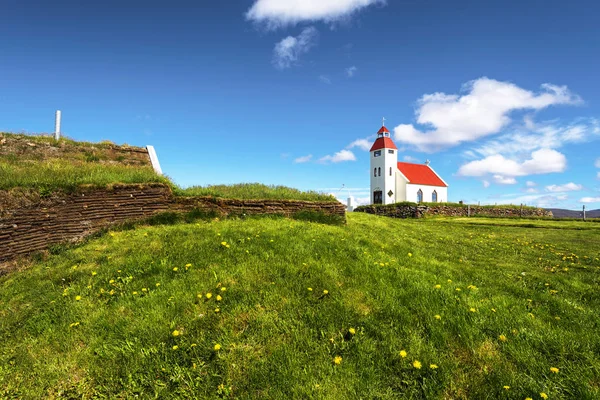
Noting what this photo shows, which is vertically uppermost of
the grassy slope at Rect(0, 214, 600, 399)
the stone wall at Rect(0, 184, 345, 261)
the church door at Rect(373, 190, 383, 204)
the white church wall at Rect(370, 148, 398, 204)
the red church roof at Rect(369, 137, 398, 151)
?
the red church roof at Rect(369, 137, 398, 151)

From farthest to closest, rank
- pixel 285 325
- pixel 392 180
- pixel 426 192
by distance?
1. pixel 426 192
2. pixel 392 180
3. pixel 285 325

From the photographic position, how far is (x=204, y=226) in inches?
348

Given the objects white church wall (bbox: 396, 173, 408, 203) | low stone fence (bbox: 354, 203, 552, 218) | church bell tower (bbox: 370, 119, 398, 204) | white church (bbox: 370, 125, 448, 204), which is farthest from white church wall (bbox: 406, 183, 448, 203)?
low stone fence (bbox: 354, 203, 552, 218)

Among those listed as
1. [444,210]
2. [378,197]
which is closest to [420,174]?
[378,197]

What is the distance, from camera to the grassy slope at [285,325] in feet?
12.4

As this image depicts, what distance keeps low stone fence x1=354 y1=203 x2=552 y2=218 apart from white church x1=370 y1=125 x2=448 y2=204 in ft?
39.8

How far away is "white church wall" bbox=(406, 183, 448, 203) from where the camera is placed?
5153 centimetres

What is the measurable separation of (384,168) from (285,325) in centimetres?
4906

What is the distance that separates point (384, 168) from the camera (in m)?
51.1

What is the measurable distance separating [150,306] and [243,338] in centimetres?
182

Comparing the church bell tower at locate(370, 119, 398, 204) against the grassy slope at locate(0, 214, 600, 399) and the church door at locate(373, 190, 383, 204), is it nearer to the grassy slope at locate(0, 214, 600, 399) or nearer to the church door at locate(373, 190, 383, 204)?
the church door at locate(373, 190, 383, 204)

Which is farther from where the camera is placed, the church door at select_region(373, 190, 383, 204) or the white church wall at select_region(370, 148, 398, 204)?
the church door at select_region(373, 190, 383, 204)

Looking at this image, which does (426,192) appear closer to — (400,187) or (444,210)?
(400,187)

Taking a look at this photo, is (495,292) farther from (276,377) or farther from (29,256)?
(29,256)
